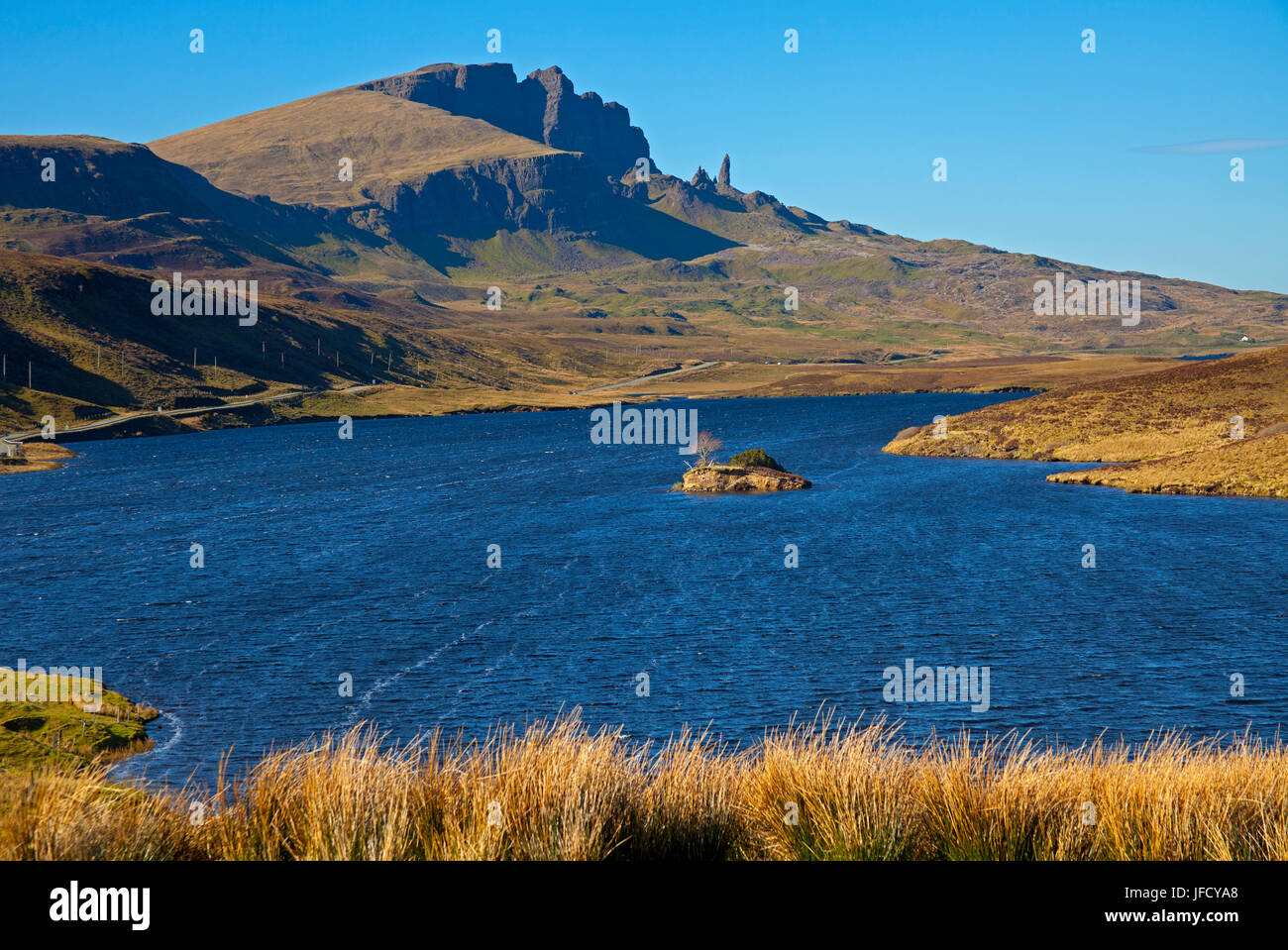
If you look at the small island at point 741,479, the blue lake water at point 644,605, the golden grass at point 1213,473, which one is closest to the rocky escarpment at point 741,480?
the small island at point 741,479

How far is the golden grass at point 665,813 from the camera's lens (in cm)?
1373

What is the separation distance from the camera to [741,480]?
10450cm

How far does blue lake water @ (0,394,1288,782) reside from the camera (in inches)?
1481

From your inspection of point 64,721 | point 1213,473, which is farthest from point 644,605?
point 1213,473

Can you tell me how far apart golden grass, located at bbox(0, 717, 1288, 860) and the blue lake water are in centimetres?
1566

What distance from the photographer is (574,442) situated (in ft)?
545

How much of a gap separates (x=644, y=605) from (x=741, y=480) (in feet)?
163

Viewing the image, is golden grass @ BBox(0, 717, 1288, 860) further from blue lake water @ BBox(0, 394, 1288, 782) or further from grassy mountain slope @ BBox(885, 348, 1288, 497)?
grassy mountain slope @ BBox(885, 348, 1288, 497)

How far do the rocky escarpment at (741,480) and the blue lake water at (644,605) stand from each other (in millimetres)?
2793

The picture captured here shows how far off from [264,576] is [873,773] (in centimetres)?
5486

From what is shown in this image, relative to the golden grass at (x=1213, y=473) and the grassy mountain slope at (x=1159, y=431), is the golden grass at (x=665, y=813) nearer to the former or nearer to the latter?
the golden grass at (x=1213, y=473)
